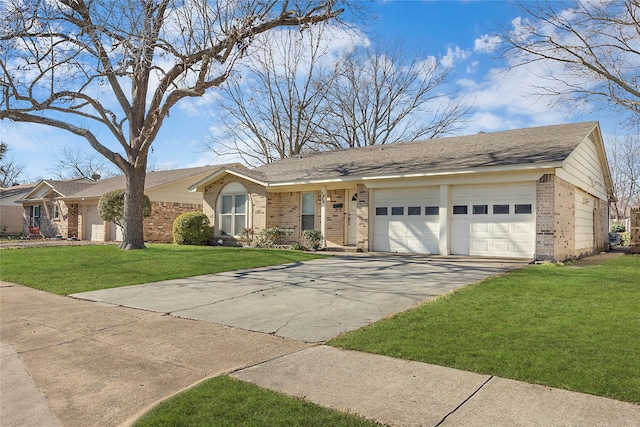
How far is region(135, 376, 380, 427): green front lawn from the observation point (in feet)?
10.2

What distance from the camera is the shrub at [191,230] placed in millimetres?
19453

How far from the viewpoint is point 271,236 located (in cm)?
1803

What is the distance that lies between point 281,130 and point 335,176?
19.4 metres

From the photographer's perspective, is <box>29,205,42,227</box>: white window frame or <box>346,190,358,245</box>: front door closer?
<box>346,190,358,245</box>: front door

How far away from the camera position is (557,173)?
484 inches

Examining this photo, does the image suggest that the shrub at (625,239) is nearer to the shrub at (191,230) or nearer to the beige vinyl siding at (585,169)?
the beige vinyl siding at (585,169)

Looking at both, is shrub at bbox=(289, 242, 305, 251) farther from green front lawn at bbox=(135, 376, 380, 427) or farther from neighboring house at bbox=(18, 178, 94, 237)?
neighboring house at bbox=(18, 178, 94, 237)

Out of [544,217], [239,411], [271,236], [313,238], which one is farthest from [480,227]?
[239,411]

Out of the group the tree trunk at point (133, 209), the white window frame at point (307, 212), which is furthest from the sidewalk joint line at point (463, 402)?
the tree trunk at point (133, 209)

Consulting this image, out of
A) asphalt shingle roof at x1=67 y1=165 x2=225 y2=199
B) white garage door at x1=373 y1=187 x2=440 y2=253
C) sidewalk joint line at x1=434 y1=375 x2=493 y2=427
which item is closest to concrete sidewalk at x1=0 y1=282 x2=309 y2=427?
sidewalk joint line at x1=434 y1=375 x2=493 y2=427

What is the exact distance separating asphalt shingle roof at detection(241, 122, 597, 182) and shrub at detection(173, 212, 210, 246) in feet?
10.0

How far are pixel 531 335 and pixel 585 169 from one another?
42.9 feet

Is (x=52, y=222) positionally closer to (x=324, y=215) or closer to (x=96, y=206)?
(x=96, y=206)

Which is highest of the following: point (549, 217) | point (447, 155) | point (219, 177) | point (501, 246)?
point (447, 155)
